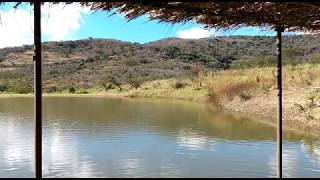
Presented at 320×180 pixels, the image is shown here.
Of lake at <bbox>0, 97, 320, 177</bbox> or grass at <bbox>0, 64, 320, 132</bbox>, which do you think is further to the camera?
grass at <bbox>0, 64, 320, 132</bbox>

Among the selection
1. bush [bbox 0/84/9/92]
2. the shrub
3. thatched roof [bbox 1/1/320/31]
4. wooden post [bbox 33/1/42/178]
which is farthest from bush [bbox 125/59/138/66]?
wooden post [bbox 33/1/42/178]

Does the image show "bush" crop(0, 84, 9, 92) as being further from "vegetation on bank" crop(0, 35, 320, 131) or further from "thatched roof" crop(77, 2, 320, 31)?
"thatched roof" crop(77, 2, 320, 31)

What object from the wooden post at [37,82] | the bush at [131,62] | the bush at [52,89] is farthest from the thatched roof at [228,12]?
the bush at [131,62]

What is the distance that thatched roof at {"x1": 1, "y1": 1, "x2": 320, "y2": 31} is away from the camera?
11.8 feet

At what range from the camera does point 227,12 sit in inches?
158

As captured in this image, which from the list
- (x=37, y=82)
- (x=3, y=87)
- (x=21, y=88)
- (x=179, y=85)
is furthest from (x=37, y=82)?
(x=3, y=87)

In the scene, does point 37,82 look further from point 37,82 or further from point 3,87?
point 3,87

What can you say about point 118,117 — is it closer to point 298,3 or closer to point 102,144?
point 102,144

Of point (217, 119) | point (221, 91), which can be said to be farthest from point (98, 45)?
point (217, 119)

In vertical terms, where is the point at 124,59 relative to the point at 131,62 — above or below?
above

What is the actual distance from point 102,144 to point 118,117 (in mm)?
6294

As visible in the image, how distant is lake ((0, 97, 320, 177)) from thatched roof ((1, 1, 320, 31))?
357 centimetres

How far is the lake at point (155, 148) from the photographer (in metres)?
7.91

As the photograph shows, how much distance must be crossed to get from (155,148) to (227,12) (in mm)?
6508
